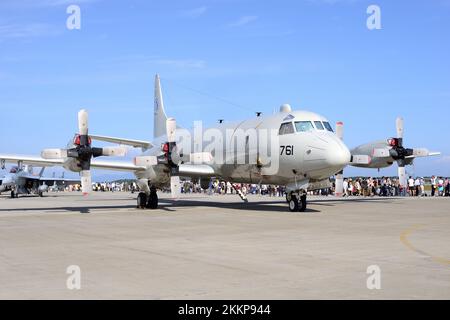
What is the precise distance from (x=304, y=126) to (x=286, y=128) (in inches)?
35.5

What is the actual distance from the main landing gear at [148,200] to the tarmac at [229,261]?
33.0ft

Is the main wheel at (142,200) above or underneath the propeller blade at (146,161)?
underneath

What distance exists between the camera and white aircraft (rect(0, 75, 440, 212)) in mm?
21219

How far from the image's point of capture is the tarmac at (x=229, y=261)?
683 centimetres

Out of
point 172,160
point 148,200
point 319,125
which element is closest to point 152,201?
point 148,200

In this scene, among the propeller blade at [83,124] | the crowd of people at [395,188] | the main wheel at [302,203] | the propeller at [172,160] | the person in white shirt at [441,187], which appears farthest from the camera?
the crowd of people at [395,188]

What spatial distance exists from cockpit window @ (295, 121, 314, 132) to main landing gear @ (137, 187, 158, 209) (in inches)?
345

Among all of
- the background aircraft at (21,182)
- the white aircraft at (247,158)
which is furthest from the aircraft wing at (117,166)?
the background aircraft at (21,182)

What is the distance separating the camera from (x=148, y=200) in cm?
2670

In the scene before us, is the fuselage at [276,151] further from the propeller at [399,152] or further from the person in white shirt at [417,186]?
the person in white shirt at [417,186]

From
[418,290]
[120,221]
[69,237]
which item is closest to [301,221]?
[120,221]

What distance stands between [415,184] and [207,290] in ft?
139

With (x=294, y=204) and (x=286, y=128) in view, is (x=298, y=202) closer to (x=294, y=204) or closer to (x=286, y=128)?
(x=294, y=204)
